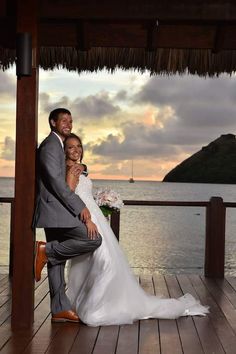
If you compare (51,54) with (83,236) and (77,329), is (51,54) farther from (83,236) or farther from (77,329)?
(77,329)

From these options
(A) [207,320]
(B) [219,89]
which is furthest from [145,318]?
(B) [219,89]

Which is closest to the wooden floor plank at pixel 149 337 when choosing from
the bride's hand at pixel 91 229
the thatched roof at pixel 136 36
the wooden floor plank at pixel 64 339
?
the wooden floor plank at pixel 64 339

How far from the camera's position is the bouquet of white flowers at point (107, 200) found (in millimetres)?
4727

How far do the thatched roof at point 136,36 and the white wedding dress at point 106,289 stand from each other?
1.17 m

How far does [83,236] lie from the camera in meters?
4.29

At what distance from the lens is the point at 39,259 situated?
4.29 m

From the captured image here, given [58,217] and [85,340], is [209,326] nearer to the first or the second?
[85,340]

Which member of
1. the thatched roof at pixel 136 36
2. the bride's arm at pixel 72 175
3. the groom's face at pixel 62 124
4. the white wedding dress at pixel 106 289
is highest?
the thatched roof at pixel 136 36

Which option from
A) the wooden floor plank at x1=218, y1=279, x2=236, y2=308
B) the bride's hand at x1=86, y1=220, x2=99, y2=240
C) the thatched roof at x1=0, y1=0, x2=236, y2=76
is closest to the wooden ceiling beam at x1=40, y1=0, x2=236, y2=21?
the thatched roof at x1=0, y1=0, x2=236, y2=76

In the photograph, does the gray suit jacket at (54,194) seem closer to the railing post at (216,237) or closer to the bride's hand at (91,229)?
the bride's hand at (91,229)

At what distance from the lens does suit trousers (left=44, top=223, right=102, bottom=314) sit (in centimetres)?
430

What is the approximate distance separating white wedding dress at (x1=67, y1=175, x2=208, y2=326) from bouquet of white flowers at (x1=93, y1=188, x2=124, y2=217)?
17cm

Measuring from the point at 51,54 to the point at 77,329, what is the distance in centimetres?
272

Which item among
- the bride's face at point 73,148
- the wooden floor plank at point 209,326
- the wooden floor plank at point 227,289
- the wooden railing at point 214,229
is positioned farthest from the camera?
the wooden railing at point 214,229
